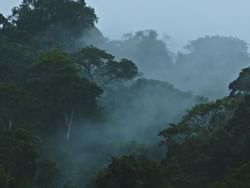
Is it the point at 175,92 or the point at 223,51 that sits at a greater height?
the point at 223,51

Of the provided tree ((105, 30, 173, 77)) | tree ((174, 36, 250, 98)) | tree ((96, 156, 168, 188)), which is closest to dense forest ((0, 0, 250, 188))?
tree ((96, 156, 168, 188))

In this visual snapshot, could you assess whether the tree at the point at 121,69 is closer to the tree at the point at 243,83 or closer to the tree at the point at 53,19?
the tree at the point at 53,19

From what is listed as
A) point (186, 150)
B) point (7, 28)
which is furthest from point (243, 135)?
point (7, 28)

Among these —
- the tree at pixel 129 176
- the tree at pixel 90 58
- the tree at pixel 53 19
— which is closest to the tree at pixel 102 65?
the tree at pixel 90 58

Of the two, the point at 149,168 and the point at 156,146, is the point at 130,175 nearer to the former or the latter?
the point at 149,168

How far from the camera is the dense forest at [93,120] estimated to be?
2142cm

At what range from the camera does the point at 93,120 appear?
3183 cm

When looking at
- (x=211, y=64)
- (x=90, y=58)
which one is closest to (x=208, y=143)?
(x=90, y=58)

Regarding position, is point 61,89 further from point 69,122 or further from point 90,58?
point 90,58

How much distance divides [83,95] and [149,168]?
46.6ft

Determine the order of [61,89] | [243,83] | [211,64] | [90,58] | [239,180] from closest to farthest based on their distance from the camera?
[239,180] < [243,83] < [61,89] < [90,58] < [211,64]

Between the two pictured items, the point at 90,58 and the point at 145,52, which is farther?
the point at 145,52

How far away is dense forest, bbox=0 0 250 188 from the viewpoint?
21.4m

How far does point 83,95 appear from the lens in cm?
3069
